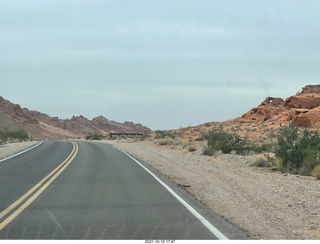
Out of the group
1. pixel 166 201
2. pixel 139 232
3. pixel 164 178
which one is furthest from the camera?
pixel 164 178

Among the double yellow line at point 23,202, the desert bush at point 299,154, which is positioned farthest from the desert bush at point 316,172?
the double yellow line at point 23,202

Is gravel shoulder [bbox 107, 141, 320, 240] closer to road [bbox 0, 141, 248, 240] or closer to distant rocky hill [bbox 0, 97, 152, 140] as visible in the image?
road [bbox 0, 141, 248, 240]

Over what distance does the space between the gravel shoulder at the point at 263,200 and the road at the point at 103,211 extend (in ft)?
1.74

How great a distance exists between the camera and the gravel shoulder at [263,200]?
7.27 meters

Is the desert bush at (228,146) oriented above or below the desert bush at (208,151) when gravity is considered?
above

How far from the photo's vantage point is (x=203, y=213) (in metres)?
8.41

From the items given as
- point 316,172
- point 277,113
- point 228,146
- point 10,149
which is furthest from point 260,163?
point 277,113

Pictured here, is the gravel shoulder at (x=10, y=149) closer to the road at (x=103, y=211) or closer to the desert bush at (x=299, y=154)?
the road at (x=103, y=211)

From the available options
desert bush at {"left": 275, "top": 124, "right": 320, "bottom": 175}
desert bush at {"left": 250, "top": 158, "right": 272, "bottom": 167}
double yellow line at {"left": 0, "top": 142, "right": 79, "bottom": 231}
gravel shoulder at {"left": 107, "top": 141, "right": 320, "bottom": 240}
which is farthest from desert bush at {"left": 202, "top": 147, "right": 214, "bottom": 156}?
double yellow line at {"left": 0, "top": 142, "right": 79, "bottom": 231}

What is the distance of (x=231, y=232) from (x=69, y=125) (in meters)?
163

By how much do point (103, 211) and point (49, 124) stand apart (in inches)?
6277

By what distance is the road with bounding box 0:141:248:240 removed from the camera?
6629mm

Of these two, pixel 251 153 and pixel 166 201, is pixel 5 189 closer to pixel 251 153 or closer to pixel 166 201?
pixel 166 201

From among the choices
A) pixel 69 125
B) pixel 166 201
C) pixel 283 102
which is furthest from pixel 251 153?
pixel 69 125
